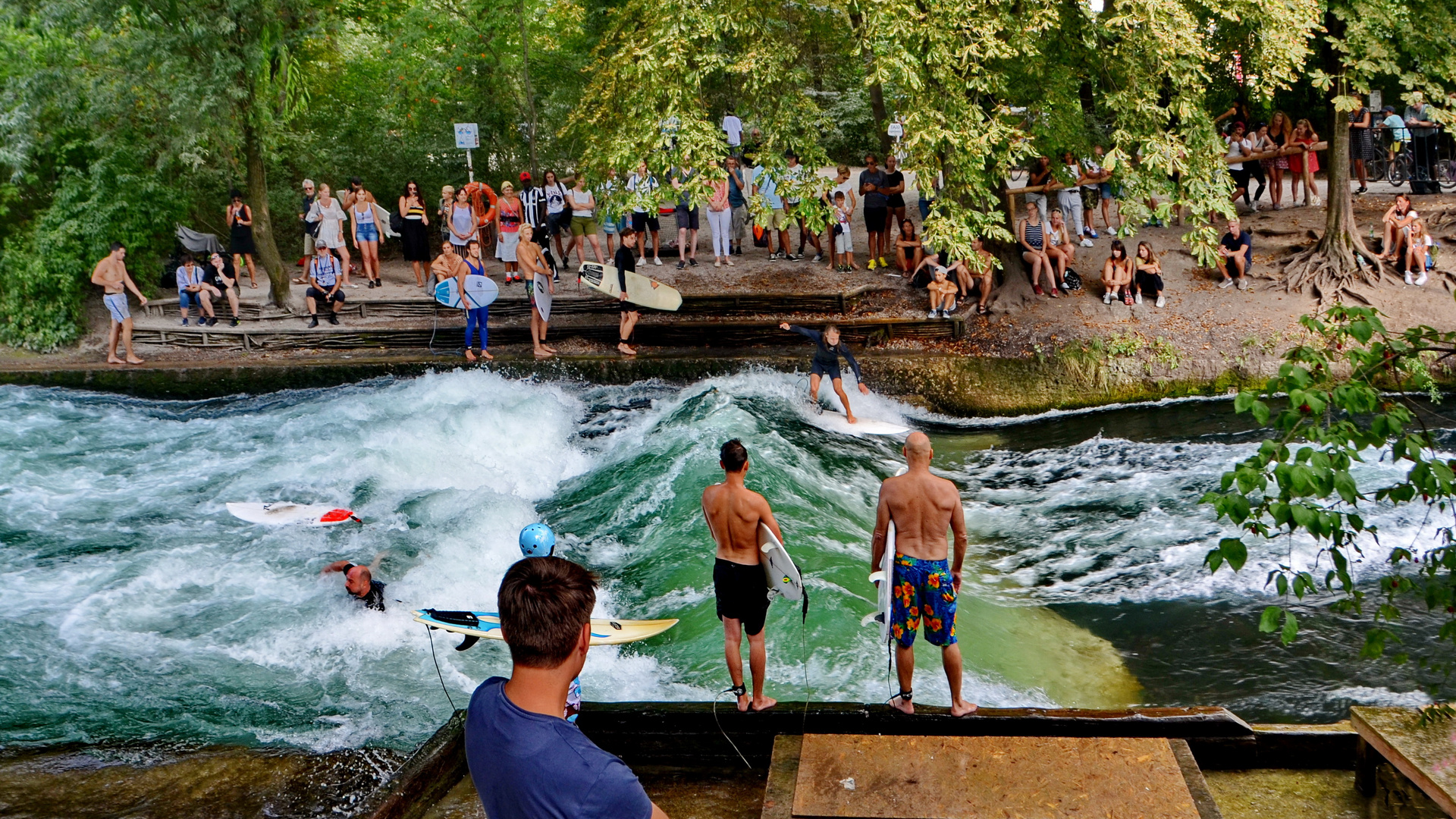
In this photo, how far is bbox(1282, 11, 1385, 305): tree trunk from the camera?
15.9 m

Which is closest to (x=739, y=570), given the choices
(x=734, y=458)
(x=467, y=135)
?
(x=734, y=458)

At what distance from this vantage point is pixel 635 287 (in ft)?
53.3

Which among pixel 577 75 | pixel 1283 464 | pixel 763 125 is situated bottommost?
pixel 1283 464

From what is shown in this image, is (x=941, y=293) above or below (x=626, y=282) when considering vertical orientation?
below

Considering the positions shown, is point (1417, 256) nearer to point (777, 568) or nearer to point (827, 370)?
point (827, 370)

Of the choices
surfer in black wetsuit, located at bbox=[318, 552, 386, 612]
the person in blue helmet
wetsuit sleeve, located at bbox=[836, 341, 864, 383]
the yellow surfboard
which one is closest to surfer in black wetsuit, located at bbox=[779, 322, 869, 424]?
wetsuit sleeve, located at bbox=[836, 341, 864, 383]

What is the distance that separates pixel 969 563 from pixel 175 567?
7.49 metres

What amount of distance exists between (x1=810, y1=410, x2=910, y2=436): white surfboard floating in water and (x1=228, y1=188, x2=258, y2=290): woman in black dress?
1013 centimetres

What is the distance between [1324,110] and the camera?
72.0 ft

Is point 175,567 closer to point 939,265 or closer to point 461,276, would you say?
point 461,276

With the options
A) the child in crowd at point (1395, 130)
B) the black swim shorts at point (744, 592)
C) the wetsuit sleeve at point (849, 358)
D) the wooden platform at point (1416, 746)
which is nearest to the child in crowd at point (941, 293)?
the wetsuit sleeve at point (849, 358)

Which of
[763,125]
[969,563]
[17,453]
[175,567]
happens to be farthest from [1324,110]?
[17,453]

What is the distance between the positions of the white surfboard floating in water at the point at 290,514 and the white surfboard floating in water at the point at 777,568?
6.39 meters

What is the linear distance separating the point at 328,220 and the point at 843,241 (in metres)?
8.28
